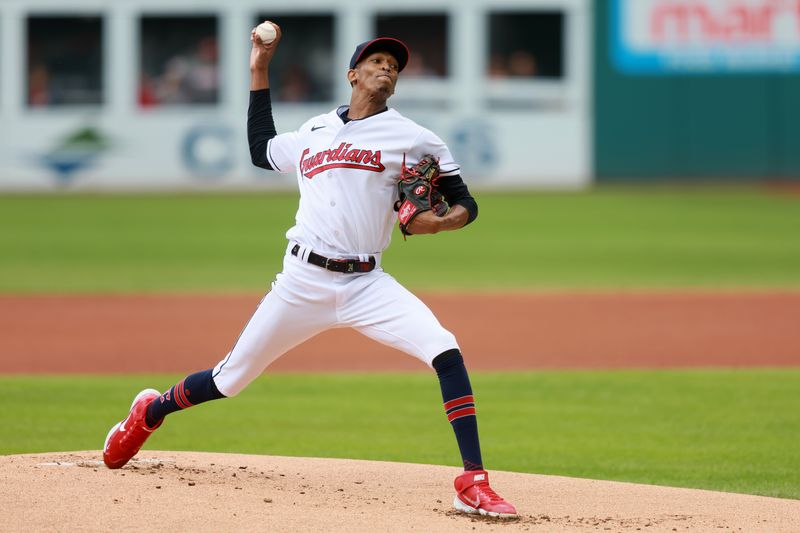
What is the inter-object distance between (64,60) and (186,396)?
23185 mm

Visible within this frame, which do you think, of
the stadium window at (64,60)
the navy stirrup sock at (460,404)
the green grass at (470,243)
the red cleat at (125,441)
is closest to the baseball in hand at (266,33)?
the navy stirrup sock at (460,404)

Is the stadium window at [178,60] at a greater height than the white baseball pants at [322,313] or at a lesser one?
greater

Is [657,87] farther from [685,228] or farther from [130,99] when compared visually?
[130,99]

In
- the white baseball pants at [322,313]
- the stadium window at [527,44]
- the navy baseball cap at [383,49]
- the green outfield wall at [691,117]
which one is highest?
the stadium window at [527,44]

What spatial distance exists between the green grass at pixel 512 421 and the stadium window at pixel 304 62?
59.8ft

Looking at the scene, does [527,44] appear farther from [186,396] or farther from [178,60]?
[186,396]

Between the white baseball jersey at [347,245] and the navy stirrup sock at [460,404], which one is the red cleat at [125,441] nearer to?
the white baseball jersey at [347,245]

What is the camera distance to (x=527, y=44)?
27.7m

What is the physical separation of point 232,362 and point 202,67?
22.4 m

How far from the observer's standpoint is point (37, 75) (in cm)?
2750

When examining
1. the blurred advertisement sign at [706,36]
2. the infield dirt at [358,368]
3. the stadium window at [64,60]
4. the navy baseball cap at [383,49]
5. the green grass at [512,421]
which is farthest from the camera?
the stadium window at [64,60]

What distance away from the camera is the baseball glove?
5.46m

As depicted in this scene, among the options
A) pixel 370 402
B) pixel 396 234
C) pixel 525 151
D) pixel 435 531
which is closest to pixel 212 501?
pixel 435 531

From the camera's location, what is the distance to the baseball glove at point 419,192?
5457mm
